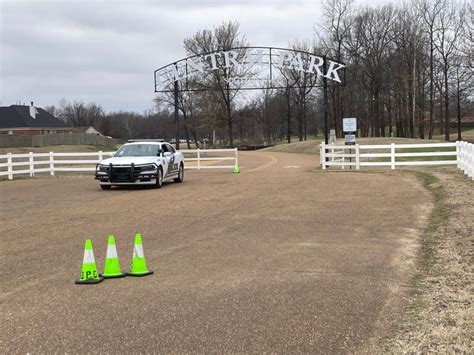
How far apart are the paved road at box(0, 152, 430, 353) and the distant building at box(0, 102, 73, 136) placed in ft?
258

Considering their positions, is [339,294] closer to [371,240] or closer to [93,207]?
[371,240]

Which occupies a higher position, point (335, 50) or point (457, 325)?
point (335, 50)

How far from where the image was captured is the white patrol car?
54.3 ft

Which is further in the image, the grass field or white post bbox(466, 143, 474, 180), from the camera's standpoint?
white post bbox(466, 143, 474, 180)

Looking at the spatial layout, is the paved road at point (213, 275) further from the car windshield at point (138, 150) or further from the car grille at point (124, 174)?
the car windshield at point (138, 150)

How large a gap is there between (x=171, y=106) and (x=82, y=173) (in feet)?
159

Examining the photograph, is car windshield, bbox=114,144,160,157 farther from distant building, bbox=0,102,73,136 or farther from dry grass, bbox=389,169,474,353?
distant building, bbox=0,102,73,136

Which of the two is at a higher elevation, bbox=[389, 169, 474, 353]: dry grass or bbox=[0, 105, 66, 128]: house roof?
bbox=[0, 105, 66, 128]: house roof

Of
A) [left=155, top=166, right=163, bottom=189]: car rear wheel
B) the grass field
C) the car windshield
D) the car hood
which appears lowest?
the grass field

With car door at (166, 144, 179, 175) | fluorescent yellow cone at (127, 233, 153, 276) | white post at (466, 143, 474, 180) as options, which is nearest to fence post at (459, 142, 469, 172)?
white post at (466, 143, 474, 180)

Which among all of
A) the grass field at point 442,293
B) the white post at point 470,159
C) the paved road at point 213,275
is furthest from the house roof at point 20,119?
the grass field at point 442,293

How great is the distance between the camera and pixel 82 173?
81.5 feet

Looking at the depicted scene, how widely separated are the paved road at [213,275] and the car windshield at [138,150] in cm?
477

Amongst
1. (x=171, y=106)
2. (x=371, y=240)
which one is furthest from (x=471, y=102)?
(x=371, y=240)
